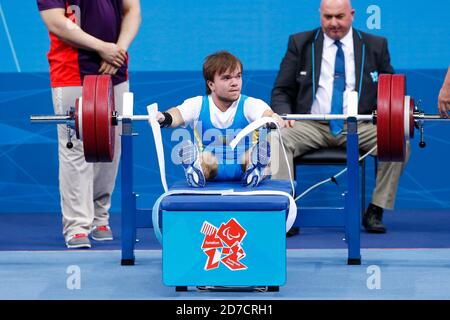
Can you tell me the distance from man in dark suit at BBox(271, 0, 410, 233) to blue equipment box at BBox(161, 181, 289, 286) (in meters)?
2.03

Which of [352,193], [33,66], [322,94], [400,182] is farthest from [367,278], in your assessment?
[33,66]

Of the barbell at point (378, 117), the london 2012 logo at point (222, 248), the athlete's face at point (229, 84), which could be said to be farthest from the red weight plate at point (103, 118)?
the london 2012 logo at point (222, 248)

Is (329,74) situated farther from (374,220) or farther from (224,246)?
(224,246)

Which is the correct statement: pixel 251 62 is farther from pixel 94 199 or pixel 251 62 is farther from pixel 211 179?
pixel 211 179

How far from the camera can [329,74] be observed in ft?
22.3

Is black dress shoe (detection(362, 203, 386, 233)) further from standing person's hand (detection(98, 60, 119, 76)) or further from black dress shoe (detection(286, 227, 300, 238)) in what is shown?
standing person's hand (detection(98, 60, 119, 76))

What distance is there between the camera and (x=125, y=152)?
550 centimetres

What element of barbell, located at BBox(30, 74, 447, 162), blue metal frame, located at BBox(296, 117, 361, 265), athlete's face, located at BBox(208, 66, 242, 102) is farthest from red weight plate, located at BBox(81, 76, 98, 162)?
blue metal frame, located at BBox(296, 117, 361, 265)

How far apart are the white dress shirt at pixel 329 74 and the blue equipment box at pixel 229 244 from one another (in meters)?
2.18

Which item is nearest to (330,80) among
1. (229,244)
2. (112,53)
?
(112,53)

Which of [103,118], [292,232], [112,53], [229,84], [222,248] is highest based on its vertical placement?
[112,53]

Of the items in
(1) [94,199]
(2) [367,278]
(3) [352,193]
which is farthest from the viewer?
(1) [94,199]

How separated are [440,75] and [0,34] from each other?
9.40 ft

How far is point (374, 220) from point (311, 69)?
0.97 m
